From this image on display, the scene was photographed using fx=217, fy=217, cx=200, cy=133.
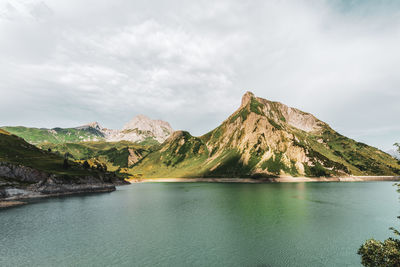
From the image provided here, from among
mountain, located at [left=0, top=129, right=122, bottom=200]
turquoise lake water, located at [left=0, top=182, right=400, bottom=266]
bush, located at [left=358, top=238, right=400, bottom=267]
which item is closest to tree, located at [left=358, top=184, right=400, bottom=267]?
bush, located at [left=358, top=238, right=400, bottom=267]

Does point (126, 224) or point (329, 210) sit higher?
point (329, 210)

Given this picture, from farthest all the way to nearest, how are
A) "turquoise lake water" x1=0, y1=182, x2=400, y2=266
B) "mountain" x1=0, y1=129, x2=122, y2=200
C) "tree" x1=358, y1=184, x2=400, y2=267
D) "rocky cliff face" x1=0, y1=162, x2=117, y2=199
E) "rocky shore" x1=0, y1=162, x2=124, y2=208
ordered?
"mountain" x1=0, y1=129, x2=122, y2=200, "rocky cliff face" x1=0, y1=162, x2=117, y2=199, "rocky shore" x1=0, y1=162, x2=124, y2=208, "turquoise lake water" x1=0, y1=182, x2=400, y2=266, "tree" x1=358, y1=184, x2=400, y2=267

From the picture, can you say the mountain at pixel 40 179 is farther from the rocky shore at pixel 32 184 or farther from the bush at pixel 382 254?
the bush at pixel 382 254

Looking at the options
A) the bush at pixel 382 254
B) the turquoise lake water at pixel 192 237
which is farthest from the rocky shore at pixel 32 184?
the bush at pixel 382 254

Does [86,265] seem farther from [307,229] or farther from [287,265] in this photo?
[307,229]

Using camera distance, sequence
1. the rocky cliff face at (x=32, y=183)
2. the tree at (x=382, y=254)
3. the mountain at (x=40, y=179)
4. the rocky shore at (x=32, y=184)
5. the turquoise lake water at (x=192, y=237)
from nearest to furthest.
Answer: the tree at (x=382, y=254)
the turquoise lake water at (x=192, y=237)
the rocky shore at (x=32, y=184)
the rocky cliff face at (x=32, y=183)
the mountain at (x=40, y=179)

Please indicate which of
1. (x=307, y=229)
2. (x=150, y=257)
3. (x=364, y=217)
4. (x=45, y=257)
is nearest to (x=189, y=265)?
(x=150, y=257)

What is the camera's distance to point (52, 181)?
14712cm

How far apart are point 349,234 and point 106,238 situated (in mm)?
60101

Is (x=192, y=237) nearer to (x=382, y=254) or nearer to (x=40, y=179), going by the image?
(x=382, y=254)

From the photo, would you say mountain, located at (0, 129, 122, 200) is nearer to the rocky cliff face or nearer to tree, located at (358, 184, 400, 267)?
the rocky cliff face

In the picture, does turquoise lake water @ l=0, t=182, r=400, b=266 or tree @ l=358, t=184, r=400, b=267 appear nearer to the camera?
tree @ l=358, t=184, r=400, b=267

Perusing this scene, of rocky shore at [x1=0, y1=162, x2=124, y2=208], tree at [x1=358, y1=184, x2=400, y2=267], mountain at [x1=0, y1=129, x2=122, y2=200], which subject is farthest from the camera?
mountain at [x1=0, y1=129, x2=122, y2=200]

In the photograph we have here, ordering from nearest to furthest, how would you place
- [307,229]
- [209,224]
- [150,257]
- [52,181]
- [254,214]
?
[150,257], [307,229], [209,224], [254,214], [52,181]
